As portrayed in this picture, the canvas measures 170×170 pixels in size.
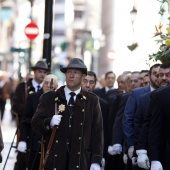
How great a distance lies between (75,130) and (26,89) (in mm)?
6685

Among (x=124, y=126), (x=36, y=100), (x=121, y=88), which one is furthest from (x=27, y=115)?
(x=121, y=88)

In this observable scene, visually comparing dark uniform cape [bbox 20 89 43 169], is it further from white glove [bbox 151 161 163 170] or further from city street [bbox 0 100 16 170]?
city street [bbox 0 100 16 170]

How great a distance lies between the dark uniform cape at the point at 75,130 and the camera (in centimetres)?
1144

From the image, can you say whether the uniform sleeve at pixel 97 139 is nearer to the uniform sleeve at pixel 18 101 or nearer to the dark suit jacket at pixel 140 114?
the dark suit jacket at pixel 140 114

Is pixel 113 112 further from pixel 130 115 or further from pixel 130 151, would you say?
pixel 130 151

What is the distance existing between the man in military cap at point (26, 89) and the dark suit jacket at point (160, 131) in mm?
5767

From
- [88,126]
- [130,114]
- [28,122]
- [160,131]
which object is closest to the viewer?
[160,131]

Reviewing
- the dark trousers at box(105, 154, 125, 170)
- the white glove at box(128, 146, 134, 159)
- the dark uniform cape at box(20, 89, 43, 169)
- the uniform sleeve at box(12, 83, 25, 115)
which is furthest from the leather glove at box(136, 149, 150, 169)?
the uniform sleeve at box(12, 83, 25, 115)

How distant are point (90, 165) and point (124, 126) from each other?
7.72ft

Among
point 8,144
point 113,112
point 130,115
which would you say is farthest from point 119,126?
point 8,144

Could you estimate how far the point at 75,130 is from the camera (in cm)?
1151

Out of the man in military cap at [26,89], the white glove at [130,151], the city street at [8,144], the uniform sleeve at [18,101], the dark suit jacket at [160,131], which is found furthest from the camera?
the city street at [8,144]

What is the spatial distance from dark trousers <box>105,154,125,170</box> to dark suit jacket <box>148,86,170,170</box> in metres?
4.80

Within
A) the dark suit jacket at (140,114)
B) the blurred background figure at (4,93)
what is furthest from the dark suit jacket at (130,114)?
the blurred background figure at (4,93)
